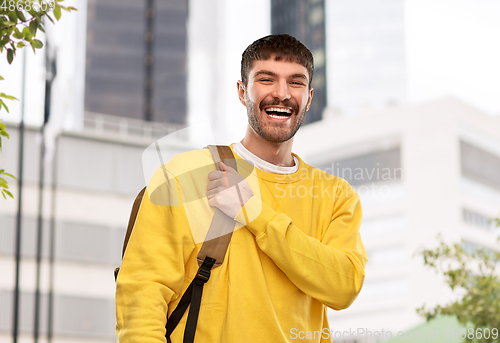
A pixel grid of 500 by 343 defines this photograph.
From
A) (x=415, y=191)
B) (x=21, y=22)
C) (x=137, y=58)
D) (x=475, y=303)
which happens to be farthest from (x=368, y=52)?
(x=21, y=22)

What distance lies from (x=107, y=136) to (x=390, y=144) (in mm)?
29233

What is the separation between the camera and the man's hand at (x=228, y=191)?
1681 millimetres

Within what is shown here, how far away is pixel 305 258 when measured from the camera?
64.7 inches

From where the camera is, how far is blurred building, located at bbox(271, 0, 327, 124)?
211 ft

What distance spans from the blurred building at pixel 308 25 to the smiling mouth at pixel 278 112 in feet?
203

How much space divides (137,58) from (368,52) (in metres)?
31.0

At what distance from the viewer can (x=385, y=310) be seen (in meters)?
47.7

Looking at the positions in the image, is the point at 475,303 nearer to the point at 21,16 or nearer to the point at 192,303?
the point at 192,303

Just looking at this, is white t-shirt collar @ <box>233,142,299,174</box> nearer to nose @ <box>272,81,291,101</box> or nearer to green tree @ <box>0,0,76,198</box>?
nose @ <box>272,81,291,101</box>

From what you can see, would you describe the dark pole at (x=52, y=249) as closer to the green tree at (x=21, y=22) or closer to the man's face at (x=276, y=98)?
the green tree at (x=21, y=22)

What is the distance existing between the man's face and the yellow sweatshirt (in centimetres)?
18

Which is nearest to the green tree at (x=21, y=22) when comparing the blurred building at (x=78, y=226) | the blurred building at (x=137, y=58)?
the blurred building at (x=78, y=226)

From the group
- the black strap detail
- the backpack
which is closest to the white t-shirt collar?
the backpack

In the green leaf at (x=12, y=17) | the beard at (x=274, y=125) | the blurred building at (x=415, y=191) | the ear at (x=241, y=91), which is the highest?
the blurred building at (x=415, y=191)
